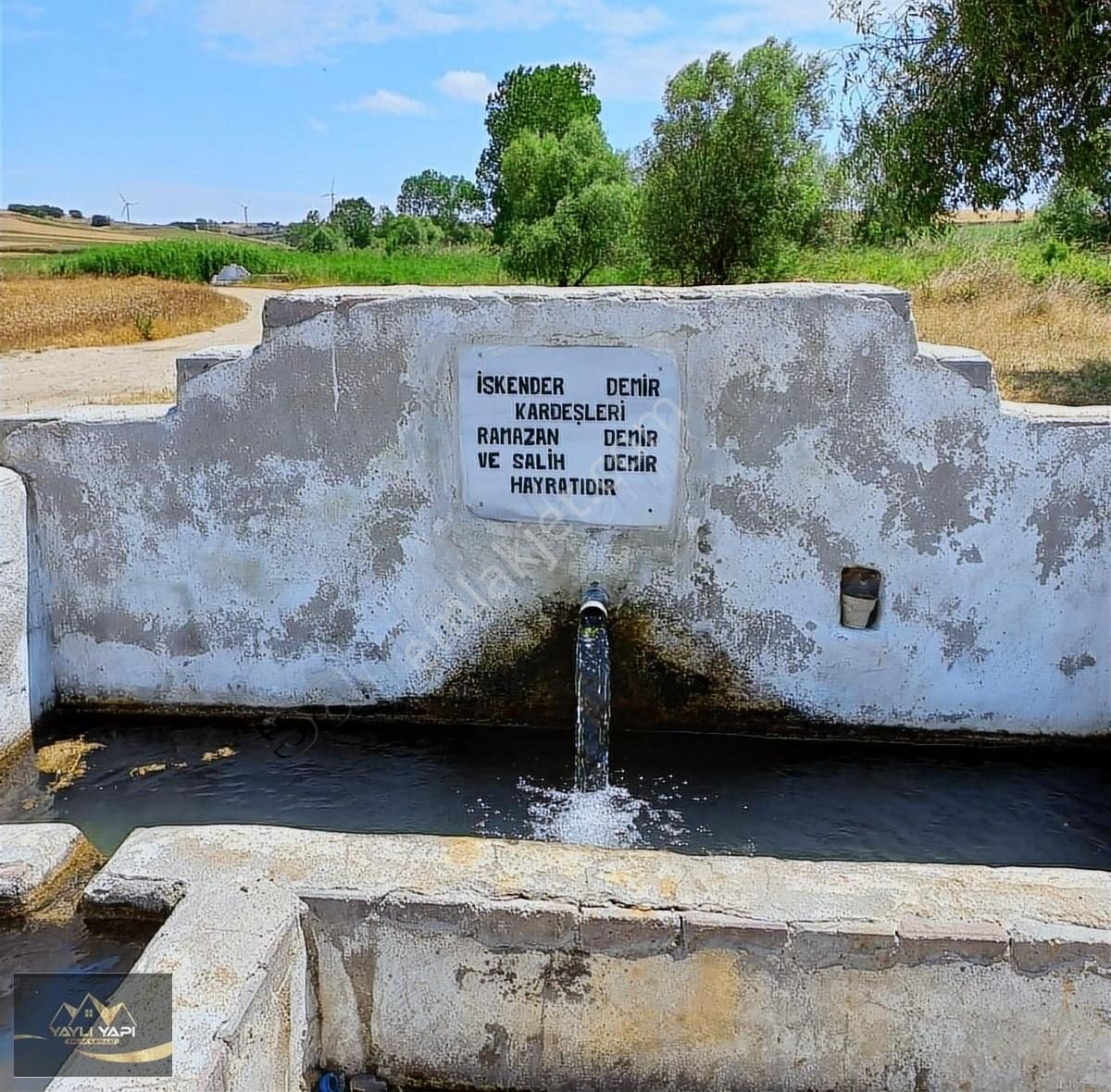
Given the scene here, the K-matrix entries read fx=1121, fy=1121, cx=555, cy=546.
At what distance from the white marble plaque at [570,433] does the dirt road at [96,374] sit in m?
6.64

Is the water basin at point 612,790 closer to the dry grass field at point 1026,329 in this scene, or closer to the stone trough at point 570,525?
the stone trough at point 570,525

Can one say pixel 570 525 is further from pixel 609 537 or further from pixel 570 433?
pixel 570 433

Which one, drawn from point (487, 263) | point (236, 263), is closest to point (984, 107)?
point (487, 263)

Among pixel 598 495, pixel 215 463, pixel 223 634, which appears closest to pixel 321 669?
pixel 223 634

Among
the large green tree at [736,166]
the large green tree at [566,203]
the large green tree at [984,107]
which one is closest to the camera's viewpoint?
the large green tree at [984,107]

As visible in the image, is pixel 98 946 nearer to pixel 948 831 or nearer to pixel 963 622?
pixel 948 831

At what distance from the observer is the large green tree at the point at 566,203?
26312 millimetres

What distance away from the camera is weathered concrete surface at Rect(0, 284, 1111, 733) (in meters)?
4.97

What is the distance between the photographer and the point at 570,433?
5.12 metres

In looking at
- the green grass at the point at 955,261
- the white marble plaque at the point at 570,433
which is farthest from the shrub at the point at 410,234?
the white marble plaque at the point at 570,433

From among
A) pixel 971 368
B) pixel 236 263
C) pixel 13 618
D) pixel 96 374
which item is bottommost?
pixel 13 618

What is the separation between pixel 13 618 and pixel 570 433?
2754mm

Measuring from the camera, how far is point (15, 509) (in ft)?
17.5

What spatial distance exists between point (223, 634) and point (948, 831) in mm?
3444
